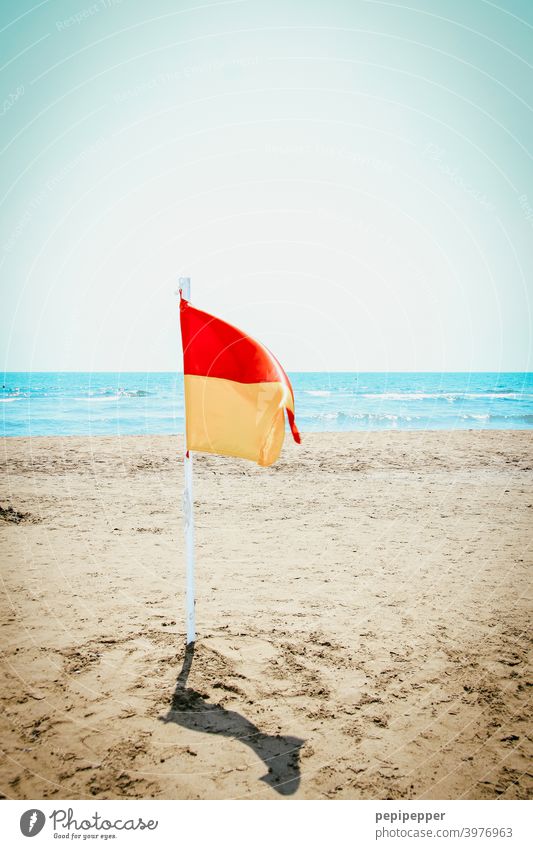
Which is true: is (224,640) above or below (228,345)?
below

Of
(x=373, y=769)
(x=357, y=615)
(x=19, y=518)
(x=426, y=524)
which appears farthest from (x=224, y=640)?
(x=19, y=518)

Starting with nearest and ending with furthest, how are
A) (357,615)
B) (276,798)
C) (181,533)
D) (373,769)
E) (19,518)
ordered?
(276,798) → (373,769) → (357,615) → (181,533) → (19,518)

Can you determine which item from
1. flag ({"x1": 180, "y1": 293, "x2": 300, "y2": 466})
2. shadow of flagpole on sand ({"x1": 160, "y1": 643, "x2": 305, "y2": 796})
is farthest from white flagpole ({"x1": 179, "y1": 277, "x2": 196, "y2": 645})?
shadow of flagpole on sand ({"x1": 160, "y1": 643, "x2": 305, "y2": 796})

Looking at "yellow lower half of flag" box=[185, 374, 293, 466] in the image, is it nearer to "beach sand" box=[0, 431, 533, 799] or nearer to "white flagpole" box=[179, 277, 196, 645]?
"white flagpole" box=[179, 277, 196, 645]

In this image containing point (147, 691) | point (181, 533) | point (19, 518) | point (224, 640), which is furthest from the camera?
point (19, 518)

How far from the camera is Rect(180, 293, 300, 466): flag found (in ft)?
13.9

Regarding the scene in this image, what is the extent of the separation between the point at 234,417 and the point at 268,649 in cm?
254

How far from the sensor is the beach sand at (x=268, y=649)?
10.8ft

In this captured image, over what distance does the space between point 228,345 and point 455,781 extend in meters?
3.95

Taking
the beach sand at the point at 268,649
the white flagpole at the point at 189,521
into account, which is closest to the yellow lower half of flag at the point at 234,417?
the white flagpole at the point at 189,521

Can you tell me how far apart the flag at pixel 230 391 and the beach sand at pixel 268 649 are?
223cm

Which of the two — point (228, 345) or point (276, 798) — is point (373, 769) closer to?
point (276, 798)

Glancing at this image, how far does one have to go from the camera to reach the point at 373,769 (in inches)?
130

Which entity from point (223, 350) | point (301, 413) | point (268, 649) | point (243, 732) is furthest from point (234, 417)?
point (301, 413)
